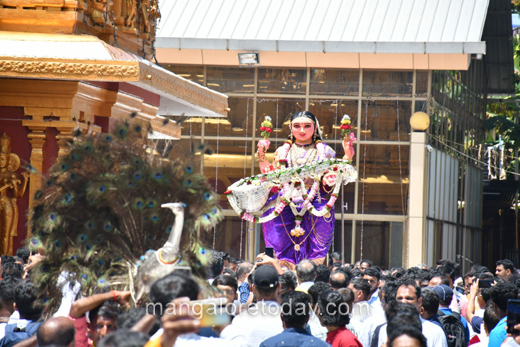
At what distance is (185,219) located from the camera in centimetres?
629

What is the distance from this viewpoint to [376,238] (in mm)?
20484

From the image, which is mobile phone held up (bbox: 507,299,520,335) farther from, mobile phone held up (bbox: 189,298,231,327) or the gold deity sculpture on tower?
the gold deity sculpture on tower

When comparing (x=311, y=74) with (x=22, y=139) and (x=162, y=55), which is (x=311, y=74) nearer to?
(x=162, y=55)

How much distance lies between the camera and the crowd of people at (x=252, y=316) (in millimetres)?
4242

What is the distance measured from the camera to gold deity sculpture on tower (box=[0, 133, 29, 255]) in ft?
36.3

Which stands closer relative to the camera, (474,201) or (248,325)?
(248,325)

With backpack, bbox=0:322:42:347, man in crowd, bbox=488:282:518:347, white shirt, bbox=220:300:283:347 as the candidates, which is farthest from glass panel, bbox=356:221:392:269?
backpack, bbox=0:322:42:347

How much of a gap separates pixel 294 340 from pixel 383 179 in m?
15.7

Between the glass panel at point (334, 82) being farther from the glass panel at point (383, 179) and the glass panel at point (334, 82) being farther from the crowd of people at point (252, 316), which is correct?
the crowd of people at point (252, 316)

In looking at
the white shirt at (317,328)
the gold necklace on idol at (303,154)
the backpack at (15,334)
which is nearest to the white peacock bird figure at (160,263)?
the backpack at (15,334)

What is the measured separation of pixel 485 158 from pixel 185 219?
2341 centimetres

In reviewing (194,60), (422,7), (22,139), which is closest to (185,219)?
(22,139)

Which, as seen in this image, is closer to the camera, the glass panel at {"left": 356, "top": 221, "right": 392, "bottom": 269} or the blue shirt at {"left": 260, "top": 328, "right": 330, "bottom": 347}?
the blue shirt at {"left": 260, "top": 328, "right": 330, "bottom": 347}

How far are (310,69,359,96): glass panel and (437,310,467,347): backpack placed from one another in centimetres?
1362
